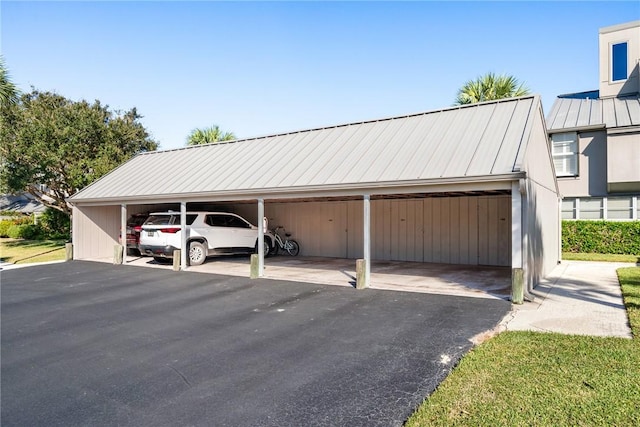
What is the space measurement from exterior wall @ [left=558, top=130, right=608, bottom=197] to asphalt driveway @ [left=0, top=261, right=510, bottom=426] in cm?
1256

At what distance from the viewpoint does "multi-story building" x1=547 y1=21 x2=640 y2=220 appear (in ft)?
51.4

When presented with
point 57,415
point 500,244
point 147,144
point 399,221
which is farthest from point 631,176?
point 147,144

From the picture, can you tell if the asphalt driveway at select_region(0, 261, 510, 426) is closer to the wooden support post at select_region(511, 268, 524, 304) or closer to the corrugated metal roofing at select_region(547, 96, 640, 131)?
the wooden support post at select_region(511, 268, 524, 304)

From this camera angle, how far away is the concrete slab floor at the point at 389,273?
9062 mm

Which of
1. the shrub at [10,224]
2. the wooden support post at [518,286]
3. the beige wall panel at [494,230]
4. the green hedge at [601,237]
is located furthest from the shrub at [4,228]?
the green hedge at [601,237]

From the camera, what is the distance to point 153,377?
4.40 m

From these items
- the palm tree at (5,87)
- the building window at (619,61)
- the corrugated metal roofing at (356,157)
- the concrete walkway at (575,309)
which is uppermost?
the building window at (619,61)

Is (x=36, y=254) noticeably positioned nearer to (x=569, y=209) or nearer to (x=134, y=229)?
(x=134, y=229)

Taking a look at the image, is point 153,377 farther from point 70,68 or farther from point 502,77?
point 502,77

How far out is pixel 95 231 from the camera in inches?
634

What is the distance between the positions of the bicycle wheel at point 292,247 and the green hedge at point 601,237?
1119cm

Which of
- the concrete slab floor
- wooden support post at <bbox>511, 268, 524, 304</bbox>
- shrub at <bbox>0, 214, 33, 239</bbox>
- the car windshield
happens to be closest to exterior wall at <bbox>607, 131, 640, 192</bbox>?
the concrete slab floor

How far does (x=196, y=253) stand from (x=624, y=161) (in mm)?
16018

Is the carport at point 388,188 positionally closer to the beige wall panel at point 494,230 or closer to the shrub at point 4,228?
the beige wall panel at point 494,230
